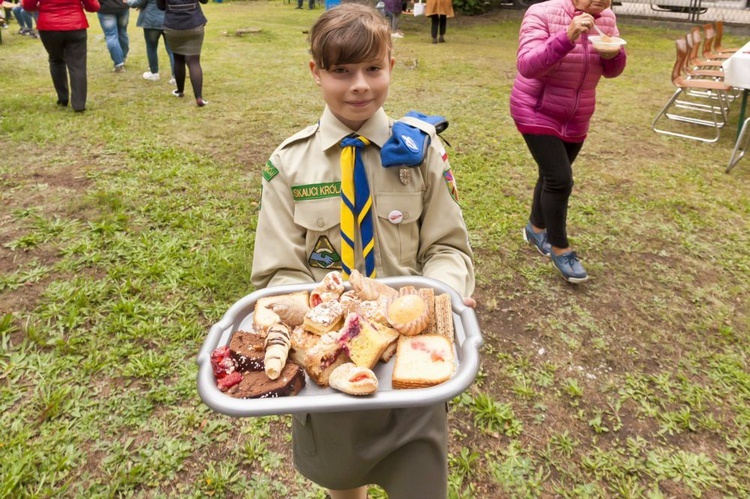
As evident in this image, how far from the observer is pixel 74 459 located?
7.41 feet

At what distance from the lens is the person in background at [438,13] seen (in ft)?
40.8

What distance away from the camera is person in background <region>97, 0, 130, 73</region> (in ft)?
26.5

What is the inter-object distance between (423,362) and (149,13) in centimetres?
792

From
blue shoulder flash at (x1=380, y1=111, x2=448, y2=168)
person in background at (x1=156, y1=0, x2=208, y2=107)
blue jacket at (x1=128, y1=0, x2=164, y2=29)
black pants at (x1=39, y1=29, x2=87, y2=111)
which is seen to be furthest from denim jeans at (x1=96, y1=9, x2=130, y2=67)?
blue shoulder flash at (x1=380, y1=111, x2=448, y2=168)

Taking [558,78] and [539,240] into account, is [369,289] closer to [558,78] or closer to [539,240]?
[558,78]

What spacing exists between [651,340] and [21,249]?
423cm

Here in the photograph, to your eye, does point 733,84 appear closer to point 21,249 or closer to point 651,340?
point 651,340

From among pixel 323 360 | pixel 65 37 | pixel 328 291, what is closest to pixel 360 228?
pixel 328 291

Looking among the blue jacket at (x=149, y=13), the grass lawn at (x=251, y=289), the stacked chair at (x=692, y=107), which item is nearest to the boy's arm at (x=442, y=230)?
the grass lawn at (x=251, y=289)

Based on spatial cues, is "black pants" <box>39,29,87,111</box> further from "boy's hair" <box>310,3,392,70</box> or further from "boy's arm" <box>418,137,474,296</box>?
"boy's arm" <box>418,137,474,296</box>

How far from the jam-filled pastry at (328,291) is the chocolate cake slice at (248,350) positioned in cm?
19

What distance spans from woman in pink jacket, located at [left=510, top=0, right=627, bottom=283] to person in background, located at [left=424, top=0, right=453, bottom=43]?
34.1 ft

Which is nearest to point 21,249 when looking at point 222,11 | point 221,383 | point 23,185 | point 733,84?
point 23,185

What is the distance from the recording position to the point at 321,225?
1.64m
